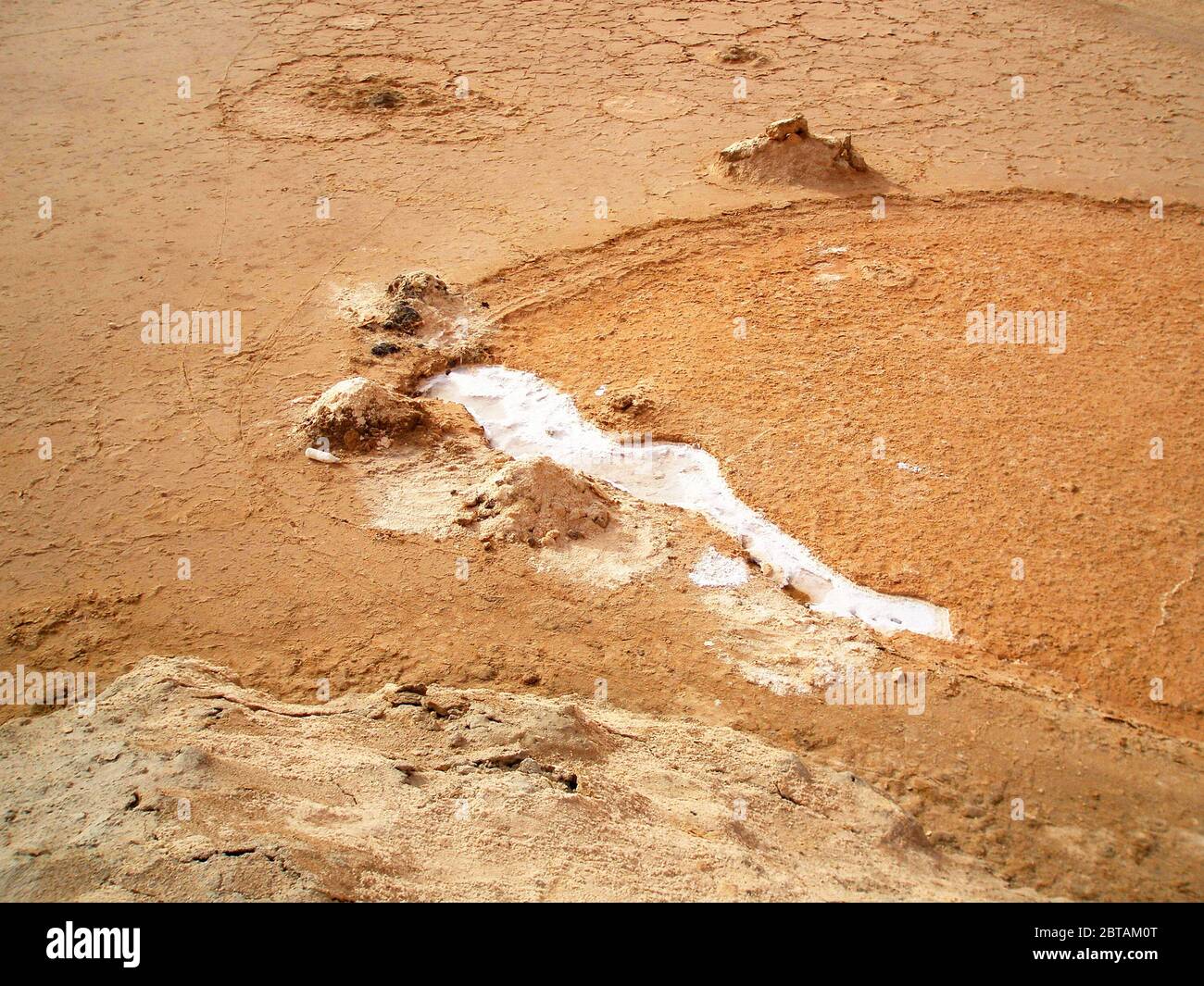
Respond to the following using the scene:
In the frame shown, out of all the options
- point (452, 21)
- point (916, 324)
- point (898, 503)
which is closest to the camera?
point (898, 503)

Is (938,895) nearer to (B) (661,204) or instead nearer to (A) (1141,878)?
(A) (1141,878)

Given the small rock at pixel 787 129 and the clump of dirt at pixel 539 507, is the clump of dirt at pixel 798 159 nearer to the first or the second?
the small rock at pixel 787 129

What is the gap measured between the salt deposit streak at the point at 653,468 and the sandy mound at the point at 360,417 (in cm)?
49

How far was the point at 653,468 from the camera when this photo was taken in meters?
4.82

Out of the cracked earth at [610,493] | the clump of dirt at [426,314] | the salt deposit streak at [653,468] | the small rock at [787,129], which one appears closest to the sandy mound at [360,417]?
the cracked earth at [610,493]

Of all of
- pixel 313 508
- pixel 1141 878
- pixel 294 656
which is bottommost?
pixel 1141 878

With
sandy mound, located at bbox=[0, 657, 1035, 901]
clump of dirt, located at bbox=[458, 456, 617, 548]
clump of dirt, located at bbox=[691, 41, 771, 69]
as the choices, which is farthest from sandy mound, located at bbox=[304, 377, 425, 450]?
clump of dirt, located at bbox=[691, 41, 771, 69]

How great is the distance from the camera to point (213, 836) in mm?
2484

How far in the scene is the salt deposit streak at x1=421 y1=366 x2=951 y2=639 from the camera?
4.04 metres

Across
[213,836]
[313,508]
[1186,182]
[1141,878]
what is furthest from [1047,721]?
[1186,182]

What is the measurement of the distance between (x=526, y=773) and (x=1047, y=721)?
75.8 inches

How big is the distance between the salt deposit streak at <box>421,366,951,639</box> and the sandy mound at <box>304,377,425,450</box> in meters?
0.49

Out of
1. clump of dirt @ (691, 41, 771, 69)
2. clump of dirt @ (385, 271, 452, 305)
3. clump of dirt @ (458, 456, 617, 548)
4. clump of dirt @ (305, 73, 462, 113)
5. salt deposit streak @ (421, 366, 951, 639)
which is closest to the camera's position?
salt deposit streak @ (421, 366, 951, 639)

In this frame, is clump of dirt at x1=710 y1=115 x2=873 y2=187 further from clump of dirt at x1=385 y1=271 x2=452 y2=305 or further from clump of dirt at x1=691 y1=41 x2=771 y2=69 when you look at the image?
clump of dirt at x1=385 y1=271 x2=452 y2=305
